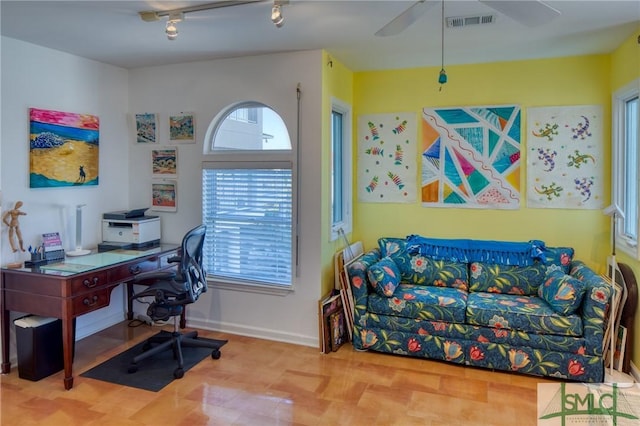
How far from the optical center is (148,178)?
4.35m

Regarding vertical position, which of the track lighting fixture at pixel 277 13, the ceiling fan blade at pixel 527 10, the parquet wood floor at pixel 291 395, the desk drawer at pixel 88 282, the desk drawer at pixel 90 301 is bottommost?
the parquet wood floor at pixel 291 395

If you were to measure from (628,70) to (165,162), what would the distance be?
3972 millimetres

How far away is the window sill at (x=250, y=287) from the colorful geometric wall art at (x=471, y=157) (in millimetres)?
1621

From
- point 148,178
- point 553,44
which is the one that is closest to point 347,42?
point 553,44

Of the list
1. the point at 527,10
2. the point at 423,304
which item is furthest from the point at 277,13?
the point at 423,304

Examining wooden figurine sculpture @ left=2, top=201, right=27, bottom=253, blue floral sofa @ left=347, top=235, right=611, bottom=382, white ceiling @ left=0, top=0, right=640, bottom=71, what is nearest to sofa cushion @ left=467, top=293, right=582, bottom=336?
blue floral sofa @ left=347, top=235, right=611, bottom=382

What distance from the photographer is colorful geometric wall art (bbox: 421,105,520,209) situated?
13.2ft

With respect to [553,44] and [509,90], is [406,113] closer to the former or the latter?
[509,90]

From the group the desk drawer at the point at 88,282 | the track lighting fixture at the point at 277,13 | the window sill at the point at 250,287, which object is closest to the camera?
the track lighting fixture at the point at 277,13

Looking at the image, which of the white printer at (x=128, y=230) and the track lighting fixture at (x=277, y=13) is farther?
the white printer at (x=128, y=230)

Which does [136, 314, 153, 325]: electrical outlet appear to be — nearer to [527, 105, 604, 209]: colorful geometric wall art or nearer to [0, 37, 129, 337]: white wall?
[0, 37, 129, 337]: white wall

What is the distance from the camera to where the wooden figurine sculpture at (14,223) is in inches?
128

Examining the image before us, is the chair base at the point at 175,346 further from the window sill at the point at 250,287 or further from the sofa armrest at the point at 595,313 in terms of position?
the sofa armrest at the point at 595,313

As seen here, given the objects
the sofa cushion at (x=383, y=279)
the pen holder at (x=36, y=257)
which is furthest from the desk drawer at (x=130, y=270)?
the sofa cushion at (x=383, y=279)
